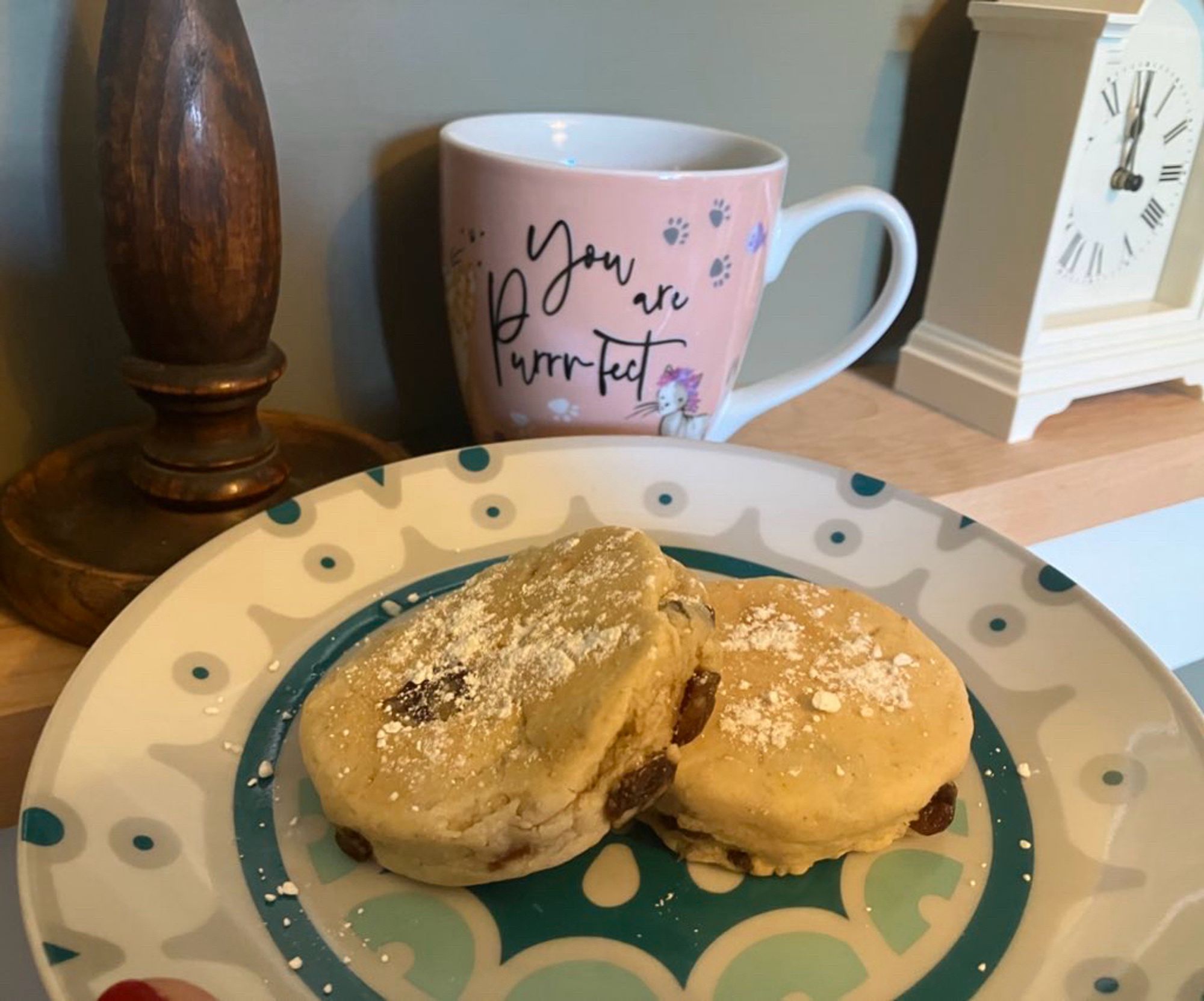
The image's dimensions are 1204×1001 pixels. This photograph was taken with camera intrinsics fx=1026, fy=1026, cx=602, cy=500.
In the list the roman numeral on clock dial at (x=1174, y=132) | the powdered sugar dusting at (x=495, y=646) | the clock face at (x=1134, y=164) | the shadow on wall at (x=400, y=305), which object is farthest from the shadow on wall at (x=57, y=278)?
the roman numeral on clock dial at (x=1174, y=132)

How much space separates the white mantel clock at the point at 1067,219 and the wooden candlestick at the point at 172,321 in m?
0.49

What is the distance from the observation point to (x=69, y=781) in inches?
13.2

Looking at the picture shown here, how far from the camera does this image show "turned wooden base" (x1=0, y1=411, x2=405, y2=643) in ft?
1.45

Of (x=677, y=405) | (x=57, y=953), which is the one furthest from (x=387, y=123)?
(x=57, y=953)

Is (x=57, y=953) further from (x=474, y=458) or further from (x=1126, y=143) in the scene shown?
(x=1126, y=143)

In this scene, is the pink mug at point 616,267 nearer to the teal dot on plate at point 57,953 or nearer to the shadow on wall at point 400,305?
the shadow on wall at point 400,305

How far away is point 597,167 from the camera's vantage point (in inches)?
23.1

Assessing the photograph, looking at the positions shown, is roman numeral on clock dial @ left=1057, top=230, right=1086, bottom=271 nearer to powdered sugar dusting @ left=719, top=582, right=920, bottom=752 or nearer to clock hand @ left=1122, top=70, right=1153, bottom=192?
clock hand @ left=1122, top=70, right=1153, bottom=192

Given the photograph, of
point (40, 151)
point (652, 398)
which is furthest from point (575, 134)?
point (40, 151)

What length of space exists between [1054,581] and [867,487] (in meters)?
0.11

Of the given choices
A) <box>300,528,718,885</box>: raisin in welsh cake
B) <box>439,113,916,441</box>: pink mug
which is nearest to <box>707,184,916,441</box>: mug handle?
<box>439,113,916,441</box>: pink mug

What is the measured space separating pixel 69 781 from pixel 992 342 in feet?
2.08

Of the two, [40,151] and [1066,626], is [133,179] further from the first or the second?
[1066,626]

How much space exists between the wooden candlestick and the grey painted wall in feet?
0.24
